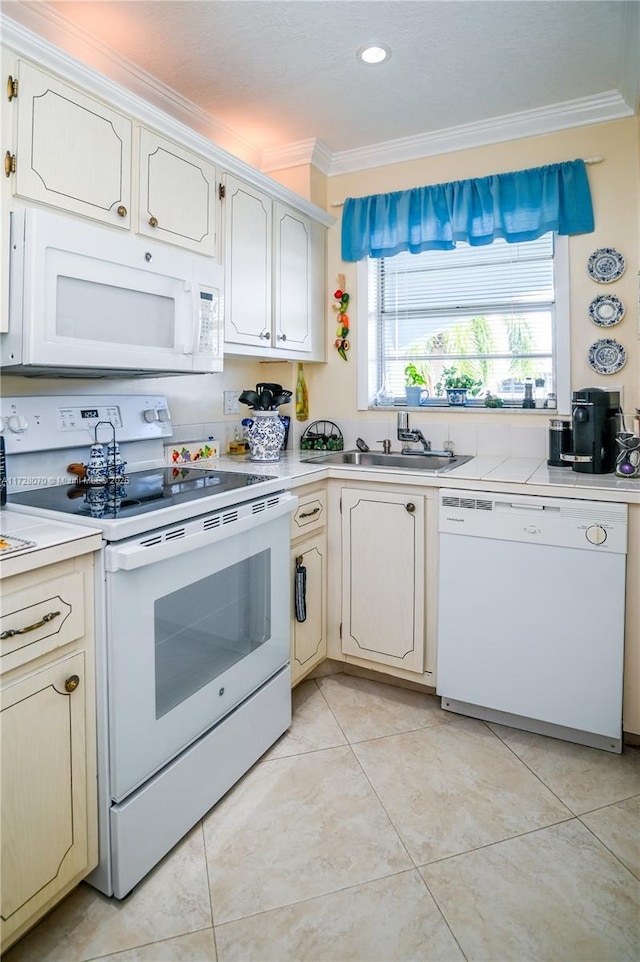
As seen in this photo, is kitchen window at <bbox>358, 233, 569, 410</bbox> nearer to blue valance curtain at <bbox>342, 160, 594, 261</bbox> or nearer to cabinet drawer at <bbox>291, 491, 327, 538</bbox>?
blue valance curtain at <bbox>342, 160, 594, 261</bbox>

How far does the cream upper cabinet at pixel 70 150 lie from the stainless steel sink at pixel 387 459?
51.1 inches

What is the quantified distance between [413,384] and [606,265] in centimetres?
100

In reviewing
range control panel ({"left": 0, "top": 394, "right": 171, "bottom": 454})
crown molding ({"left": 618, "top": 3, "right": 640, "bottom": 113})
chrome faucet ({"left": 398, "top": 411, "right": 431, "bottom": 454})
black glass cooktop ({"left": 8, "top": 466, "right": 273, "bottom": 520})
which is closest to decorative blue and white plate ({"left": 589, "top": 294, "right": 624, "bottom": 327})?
crown molding ({"left": 618, "top": 3, "right": 640, "bottom": 113})

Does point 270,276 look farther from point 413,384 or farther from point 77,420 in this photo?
point 77,420

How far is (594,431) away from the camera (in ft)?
7.04

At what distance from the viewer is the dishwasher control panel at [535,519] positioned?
1894 mm

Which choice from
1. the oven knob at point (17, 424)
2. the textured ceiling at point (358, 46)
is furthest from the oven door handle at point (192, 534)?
the textured ceiling at point (358, 46)

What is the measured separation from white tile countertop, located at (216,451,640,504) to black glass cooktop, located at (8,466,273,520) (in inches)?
10.0

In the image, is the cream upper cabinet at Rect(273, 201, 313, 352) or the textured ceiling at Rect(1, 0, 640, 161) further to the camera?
the cream upper cabinet at Rect(273, 201, 313, 352)

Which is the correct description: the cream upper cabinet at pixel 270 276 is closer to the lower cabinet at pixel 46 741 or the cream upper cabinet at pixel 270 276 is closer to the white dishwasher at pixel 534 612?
the white dishwasher at pixel 534 612

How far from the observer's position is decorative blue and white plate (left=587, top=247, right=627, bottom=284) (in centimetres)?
242

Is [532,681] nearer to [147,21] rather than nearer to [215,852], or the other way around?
[215,852]

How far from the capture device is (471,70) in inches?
86.7

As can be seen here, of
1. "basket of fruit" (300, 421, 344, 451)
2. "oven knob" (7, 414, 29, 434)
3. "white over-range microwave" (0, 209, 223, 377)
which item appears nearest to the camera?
"white over-range microwave" (0, 209, 223, 377)
